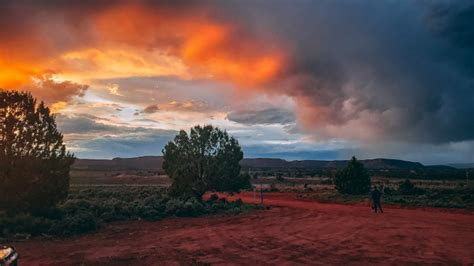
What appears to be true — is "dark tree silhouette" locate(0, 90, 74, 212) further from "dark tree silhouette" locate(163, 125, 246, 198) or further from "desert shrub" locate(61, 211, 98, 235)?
"dark tree silhouette" locate(163, 125, 246, 198)

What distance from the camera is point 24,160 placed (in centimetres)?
2012

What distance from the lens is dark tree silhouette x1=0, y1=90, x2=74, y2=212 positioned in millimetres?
19812

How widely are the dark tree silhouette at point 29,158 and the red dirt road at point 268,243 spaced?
388 cm

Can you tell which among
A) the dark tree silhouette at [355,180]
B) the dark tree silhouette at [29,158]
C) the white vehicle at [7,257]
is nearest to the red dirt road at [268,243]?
the dark tree silhouette at [29,158]

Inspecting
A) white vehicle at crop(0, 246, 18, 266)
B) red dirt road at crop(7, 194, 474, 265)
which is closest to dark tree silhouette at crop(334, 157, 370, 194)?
red dirt road at crop(7, 194, 474, 265)

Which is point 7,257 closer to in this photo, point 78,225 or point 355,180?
point 78,225

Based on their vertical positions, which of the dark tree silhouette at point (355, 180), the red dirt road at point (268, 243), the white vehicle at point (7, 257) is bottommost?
the red dirt road at point (268, 243)

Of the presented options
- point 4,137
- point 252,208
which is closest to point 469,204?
point 252,208

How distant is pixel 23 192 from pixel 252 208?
15471 millimetres

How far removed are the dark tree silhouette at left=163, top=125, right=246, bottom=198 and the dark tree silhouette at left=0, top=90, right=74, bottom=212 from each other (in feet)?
37.0

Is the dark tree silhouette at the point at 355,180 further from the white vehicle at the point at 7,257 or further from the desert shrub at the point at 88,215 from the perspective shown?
the white vehicle at the point at 7,257

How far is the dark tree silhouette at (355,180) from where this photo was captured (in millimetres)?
42844

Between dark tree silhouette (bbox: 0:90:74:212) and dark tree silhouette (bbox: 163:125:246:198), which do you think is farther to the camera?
dark tree silhouette (bbox: 163:125:246:198)

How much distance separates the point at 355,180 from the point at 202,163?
19.2 metres
